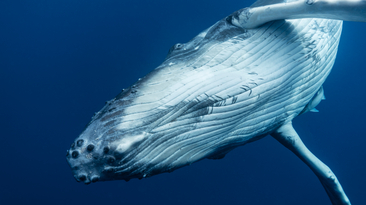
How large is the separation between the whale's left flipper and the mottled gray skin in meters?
0.51

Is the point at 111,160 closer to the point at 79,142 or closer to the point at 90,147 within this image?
the point at 90,147

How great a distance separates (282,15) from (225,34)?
1.88 feet

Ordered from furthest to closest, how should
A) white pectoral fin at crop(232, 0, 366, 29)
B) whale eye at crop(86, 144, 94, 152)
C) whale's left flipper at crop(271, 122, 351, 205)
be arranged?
whale's left flipper at crop(271, 122, 351, 205) → white pectoral fin at crop(232, 0, 366, 29) → whale eye at crop(86, 144, 94, 152)

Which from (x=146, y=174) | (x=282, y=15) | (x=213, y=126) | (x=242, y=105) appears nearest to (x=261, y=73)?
(x=242, y=105)

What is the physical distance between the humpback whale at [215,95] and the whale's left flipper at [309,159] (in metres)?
0.51

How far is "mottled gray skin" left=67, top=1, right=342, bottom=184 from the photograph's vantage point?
6.74 ft

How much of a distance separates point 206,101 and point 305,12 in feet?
3.95

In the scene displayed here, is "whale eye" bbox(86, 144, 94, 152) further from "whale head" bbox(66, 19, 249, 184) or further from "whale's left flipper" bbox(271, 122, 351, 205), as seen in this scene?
"whale's left flipper" bbox(271, 122, 351, 205)

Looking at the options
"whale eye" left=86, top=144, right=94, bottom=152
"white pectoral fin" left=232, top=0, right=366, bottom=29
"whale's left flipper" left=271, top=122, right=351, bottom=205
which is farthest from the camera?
"whale's left flipper" left=271, top=122, right=351, bottom=205

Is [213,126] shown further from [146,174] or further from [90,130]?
[90,130]

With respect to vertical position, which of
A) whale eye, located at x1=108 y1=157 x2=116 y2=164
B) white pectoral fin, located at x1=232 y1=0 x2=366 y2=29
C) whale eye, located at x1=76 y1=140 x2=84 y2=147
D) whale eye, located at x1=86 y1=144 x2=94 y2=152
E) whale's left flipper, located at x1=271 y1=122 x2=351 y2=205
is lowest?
whale's left flipper, located at x1=271 y1=122 x2=351 y2=205

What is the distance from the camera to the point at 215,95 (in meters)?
2.47

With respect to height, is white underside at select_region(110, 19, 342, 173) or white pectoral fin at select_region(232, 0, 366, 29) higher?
white pectoral fin at select_region(232, 0, 366, 29)

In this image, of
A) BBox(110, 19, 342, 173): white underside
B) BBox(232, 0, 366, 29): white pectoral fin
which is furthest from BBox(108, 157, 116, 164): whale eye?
BBox(232, 0, 366, 29): white pectoral fin
